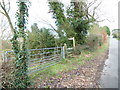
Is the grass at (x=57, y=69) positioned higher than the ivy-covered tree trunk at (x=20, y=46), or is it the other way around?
the ivy-covered tree trunk at (x=20, y=46)

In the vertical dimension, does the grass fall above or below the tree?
below

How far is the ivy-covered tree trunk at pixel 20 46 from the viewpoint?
2.79 meters

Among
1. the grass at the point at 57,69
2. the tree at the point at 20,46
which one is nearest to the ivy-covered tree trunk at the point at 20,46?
the tree at the point at 20,46

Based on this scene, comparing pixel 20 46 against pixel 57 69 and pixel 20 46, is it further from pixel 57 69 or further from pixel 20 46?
pixel 57 69

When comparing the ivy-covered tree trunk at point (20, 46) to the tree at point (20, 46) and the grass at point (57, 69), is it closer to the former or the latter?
the tree at point (20, 46)

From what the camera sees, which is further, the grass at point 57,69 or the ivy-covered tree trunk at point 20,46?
the grass at point 57,69

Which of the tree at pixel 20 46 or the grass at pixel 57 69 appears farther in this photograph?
the grass at pixel 57 69

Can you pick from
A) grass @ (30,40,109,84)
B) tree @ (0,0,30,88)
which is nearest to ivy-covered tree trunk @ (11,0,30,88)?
Result: tree @ (0,0,30,88)

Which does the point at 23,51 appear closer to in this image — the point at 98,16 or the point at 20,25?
the point at 20,25

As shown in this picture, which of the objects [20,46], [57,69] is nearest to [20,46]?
[20,46]

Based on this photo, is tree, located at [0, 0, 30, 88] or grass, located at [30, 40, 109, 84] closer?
tree, located at [0, 0, 30, 88]

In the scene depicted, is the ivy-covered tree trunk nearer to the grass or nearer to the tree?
the tree

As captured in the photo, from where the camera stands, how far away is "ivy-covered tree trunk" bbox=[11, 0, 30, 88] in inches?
110

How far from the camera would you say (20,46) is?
284 cm
